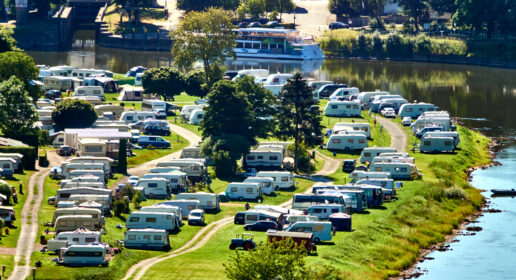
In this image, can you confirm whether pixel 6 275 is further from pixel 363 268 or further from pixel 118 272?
pixel 363 268

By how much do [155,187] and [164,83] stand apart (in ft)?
161

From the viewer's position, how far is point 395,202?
84.8 meters

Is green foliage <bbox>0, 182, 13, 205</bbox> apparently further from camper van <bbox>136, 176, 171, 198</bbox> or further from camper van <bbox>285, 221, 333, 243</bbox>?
camper van <bbox>285, 221, 333, 243</bbox>

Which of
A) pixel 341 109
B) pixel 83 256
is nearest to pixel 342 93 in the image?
pixel 341 109

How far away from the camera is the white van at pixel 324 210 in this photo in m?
76.9

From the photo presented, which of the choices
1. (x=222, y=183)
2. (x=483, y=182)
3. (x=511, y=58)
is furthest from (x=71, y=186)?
(x=511, y=58)

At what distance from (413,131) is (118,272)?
60356 mm

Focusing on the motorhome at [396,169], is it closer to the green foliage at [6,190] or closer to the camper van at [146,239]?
the camper van at [146,239]

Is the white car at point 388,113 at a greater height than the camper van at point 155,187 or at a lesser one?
greater

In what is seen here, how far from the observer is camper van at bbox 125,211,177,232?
7200 centimetres

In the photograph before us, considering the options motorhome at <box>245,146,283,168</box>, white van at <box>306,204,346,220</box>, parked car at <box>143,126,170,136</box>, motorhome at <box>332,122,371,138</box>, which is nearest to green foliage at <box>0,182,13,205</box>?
white van at <box>306,204,346,220</box>

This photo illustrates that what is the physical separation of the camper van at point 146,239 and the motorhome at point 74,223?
2880mm

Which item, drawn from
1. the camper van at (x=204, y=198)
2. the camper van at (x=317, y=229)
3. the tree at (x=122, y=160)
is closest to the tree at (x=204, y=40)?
the tree at (x=122, y=160)

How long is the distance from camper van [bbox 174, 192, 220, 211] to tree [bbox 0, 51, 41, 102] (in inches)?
1500
